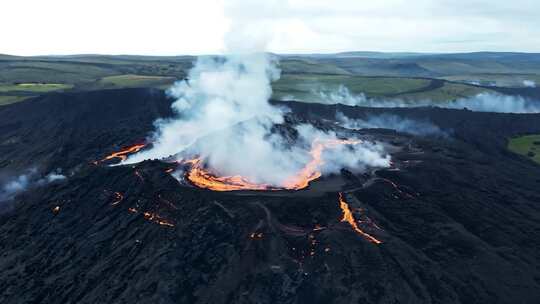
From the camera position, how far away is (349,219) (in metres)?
51.0

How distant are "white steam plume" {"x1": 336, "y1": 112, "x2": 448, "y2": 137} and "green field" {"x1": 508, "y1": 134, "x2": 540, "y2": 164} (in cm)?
1476

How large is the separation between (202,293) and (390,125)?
286ft

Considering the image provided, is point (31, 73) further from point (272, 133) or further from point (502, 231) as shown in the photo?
point (502, 231)

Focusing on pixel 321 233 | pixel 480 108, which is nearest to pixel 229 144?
pixel 321 233

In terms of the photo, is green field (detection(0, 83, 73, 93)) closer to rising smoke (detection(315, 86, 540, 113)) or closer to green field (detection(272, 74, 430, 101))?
green field (detection(272, 74, 430, 101))

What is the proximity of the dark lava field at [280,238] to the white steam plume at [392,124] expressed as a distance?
35.7m

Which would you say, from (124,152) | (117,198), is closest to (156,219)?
(117,198)

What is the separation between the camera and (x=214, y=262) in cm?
4491

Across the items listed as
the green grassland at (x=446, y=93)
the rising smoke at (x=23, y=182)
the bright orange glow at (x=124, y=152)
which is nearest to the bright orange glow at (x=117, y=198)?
the rising smoke at (x=23, y=182)

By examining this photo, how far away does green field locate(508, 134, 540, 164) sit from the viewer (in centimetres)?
9507

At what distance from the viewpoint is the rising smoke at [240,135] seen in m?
65.0

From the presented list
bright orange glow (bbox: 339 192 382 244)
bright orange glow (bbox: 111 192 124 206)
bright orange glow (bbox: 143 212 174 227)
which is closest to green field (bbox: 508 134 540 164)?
bright orange glow (bbox: 339 192 382 244)

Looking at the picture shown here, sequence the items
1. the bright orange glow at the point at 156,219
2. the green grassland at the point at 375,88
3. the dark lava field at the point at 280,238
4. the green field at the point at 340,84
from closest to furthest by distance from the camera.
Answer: the dark lava field at the point at 280,238
the bright orange glow at the point at 156,219
the green grassland at the point at 375,88
the green field at the point at 340,84

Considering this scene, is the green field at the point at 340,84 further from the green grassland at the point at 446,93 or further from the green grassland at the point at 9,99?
the green grassland at the point at 9,99
